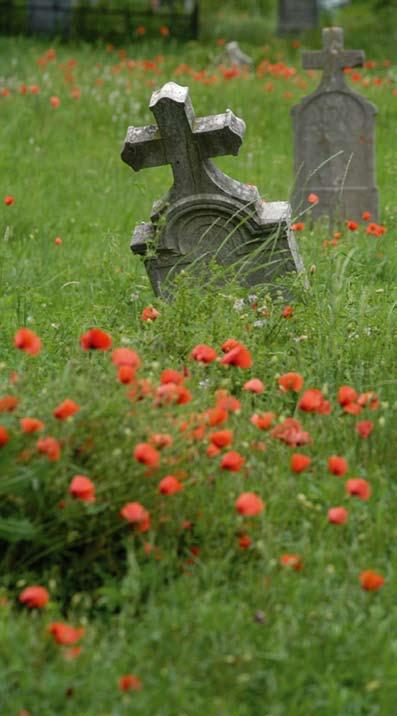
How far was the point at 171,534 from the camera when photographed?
10.2 feet

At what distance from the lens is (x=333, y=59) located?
827 cm

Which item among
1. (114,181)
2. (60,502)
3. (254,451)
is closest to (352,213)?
(114,181)

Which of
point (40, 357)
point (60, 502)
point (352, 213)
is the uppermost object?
point (60, 502)

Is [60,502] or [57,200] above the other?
[60,502]

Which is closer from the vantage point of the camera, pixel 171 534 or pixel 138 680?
pixel 138 680

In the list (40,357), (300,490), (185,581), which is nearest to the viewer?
(185,581)

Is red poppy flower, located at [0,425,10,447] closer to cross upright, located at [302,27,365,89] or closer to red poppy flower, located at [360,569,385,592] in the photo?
red poppy flower, located at [360,569,385,592]

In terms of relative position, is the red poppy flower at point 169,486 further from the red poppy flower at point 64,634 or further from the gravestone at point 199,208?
the gravestone at point 199,208

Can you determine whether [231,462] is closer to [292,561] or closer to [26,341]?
[292,561]

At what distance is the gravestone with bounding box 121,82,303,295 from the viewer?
495 centimetres

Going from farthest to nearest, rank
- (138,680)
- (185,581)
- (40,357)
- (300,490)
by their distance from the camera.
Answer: (40,357) < (300,490) < (185,581) < (138,680)

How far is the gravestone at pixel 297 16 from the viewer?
782 inches

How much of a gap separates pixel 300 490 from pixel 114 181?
5660 millimetres

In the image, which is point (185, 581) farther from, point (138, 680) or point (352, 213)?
point (352, 213)
